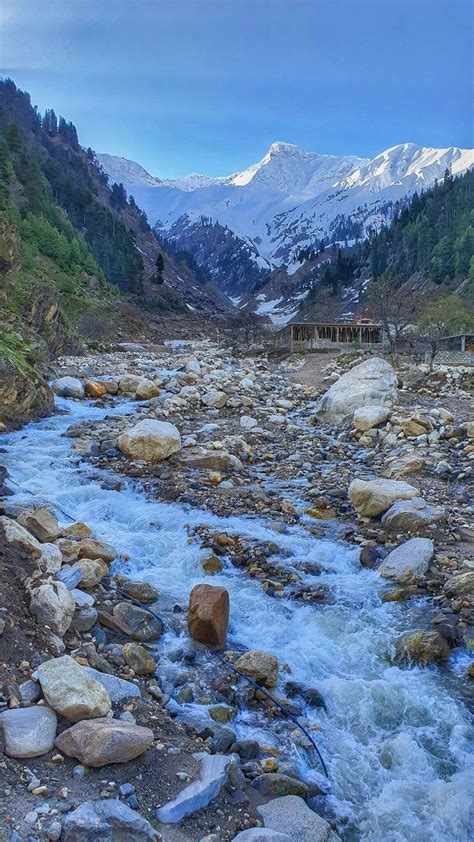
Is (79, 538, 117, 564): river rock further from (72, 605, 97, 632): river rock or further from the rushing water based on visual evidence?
(72, 605, 97, 632): river rock

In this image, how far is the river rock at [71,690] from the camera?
3.68 m

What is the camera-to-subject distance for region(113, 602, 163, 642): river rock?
5.40 meters

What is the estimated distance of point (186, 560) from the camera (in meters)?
7.20

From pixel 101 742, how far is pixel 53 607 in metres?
1.66

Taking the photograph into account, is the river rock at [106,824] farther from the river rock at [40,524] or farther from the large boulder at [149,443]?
the large boulder at [149,443]

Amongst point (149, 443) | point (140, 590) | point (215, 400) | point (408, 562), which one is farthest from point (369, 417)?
point (140, 590)

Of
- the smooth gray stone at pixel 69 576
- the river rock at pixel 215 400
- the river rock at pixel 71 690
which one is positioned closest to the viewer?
the river rock at pixel 71 690

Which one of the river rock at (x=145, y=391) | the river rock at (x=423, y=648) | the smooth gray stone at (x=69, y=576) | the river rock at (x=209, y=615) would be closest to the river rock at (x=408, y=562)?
the river rock at (x=423, y=648)

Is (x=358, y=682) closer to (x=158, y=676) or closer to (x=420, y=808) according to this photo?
(x=420, y=808)

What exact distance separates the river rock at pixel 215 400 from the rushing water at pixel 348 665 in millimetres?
7674

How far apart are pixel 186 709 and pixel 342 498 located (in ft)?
18.7

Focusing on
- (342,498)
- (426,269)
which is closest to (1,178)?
(342,498)

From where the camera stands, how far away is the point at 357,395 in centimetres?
1608

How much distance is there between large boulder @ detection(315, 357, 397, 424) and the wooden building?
84.8 feet
